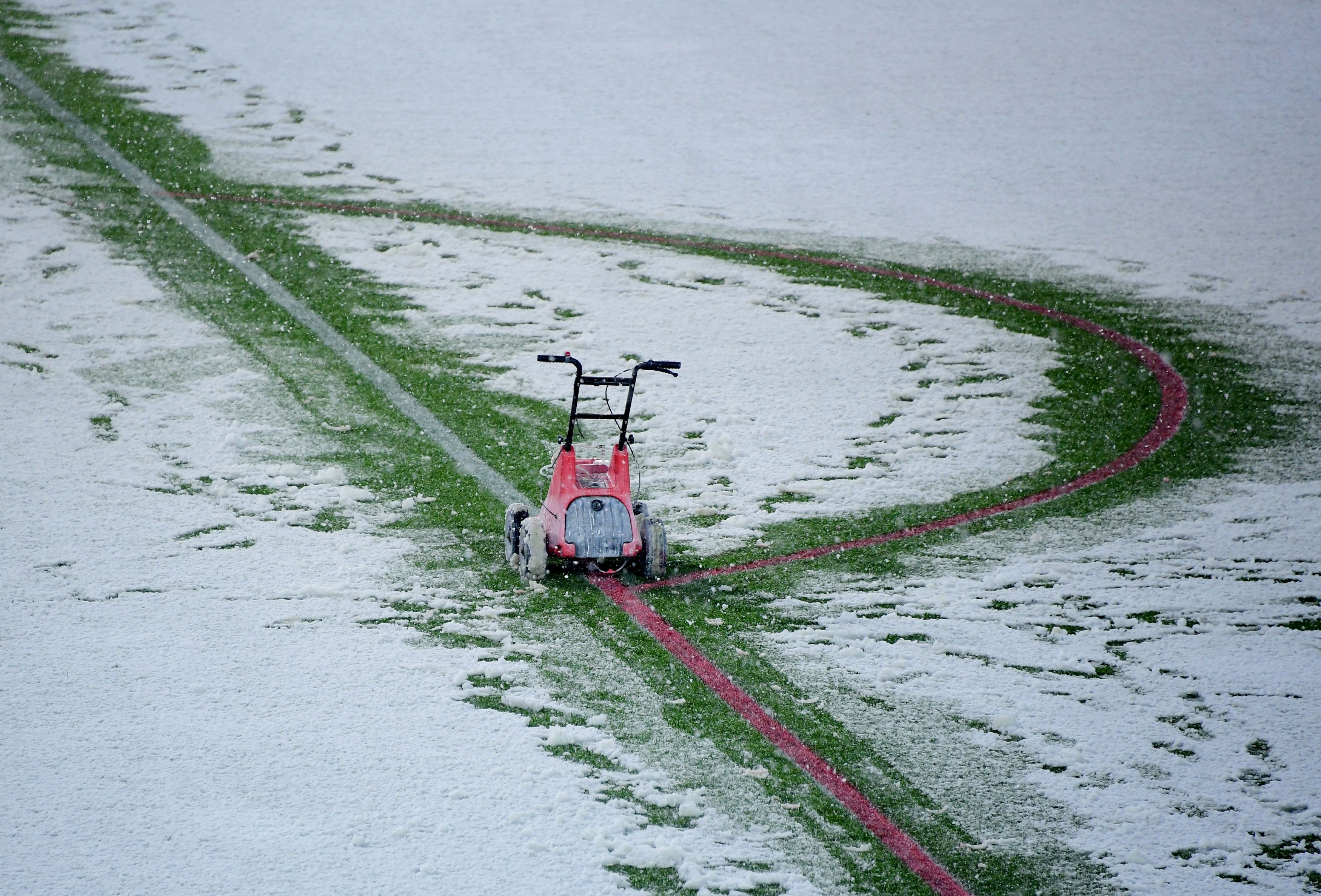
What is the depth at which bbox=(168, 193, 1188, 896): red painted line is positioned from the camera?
543 centimetres

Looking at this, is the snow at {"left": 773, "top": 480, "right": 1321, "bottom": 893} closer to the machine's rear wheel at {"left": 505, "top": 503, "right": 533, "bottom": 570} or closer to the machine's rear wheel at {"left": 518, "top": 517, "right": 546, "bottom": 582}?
the machine's rear wheel at {"left": 518, "top": 517, "right": 546, "bottom": 582}

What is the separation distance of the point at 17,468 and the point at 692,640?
4642mm

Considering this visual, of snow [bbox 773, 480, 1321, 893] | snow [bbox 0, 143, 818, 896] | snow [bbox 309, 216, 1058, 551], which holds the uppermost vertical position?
snow [bbox 309, 216, 1058, 551]

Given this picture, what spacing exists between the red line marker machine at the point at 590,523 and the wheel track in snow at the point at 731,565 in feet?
0.56

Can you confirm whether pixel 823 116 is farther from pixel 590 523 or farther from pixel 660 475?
pixel 590 523

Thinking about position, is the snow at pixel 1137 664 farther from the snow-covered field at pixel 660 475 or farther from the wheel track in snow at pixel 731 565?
the wheel track in snow at pixel 731 565

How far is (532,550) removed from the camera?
7.18m

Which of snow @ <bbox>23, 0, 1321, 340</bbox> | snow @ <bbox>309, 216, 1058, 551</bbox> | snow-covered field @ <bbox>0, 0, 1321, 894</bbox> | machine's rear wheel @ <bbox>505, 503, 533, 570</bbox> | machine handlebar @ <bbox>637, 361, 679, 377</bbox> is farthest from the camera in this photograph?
snow @ <bbox>23, 0, 1321, 340</bbox>

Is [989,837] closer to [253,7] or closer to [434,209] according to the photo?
[434,209]

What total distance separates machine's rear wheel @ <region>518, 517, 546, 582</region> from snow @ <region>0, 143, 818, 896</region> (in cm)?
29

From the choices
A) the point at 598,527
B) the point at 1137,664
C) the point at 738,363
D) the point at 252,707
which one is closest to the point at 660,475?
the point at 598,527

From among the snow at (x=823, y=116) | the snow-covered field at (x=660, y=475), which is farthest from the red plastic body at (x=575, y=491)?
the snow at (x=823, y=116)

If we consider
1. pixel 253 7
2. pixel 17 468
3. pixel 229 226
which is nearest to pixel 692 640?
pixel 17 468

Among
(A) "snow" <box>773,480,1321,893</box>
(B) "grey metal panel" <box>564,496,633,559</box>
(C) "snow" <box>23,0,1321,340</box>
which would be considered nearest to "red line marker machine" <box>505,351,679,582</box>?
(B) "grey metal panel" <box>564,496,633,559</box>
